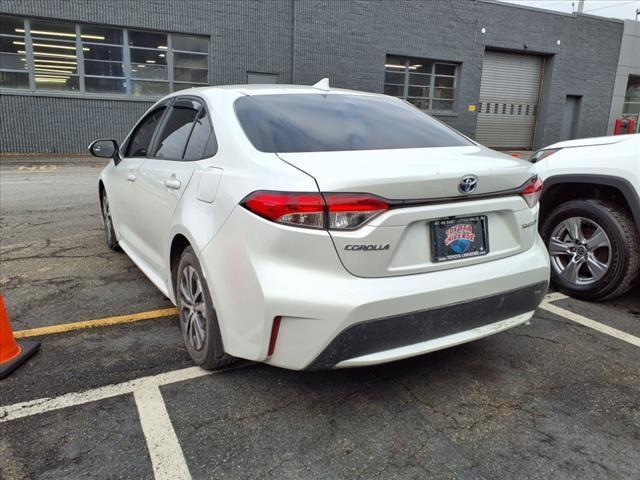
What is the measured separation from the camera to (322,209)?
7.20 feet

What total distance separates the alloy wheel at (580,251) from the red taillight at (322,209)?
2.69 m

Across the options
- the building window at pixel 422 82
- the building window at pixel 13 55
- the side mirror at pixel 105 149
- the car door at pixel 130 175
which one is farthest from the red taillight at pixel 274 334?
the building window at pixel 422 82

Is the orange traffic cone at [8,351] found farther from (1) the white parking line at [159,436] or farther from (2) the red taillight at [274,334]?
(2) the red taillight at [274,334]

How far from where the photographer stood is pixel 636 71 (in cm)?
2469

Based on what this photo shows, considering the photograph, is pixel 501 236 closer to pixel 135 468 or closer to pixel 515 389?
pixel 515 389

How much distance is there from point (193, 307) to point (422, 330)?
130 centimetres

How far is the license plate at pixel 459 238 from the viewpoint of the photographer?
2.43 meters

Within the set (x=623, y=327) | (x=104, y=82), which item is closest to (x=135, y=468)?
(x=623, y=327)

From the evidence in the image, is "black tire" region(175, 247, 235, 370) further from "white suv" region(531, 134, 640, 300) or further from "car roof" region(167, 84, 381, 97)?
"white suv" region(531, 134, 640, 300)

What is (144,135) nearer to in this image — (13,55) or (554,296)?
(554,296)

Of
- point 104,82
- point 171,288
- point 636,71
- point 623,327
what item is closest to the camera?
point 171,288

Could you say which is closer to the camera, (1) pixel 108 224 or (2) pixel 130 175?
(2) pixel 130 175

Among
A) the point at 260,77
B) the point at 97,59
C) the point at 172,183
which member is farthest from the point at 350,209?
the point at 260,77

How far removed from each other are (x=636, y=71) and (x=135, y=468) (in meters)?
28.9
